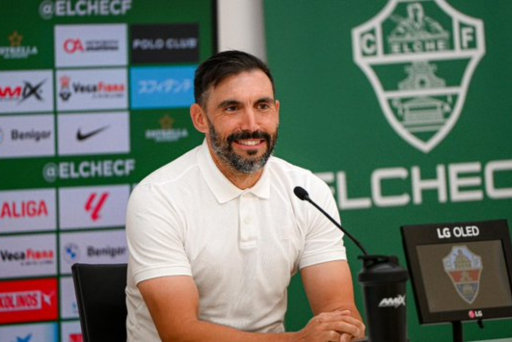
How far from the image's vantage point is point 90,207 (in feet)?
12.1

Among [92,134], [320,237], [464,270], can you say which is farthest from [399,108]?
[464,270]

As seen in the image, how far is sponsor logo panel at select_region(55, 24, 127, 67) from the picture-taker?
12.2 feet

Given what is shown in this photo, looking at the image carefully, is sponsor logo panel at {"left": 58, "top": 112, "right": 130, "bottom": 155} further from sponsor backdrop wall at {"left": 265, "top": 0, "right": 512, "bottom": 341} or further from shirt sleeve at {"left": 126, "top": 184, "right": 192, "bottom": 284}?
shirt sleeve at {"left": 126, "top": 184, "right": 192, "bottom": 284}

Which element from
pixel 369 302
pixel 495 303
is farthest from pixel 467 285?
pixel 369 302

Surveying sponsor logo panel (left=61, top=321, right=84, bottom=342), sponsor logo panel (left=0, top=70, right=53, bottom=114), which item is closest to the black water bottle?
sponsor logo panel (left=61, top=321, right=84, bottom=342)

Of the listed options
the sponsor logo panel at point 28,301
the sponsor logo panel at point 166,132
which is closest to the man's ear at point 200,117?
the sponsor logo panel at point 166,132

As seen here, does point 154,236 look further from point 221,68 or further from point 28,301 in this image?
point 28,301

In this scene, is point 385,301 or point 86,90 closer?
point 385,301

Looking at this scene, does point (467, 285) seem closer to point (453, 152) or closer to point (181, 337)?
point (181, 337)

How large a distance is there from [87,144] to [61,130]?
0.14 m

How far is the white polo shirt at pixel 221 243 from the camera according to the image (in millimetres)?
2072

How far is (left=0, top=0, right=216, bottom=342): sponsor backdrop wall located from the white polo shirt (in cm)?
155

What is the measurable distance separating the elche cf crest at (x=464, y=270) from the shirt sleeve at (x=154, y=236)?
0.67 meters

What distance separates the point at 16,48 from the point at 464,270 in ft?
8.63
